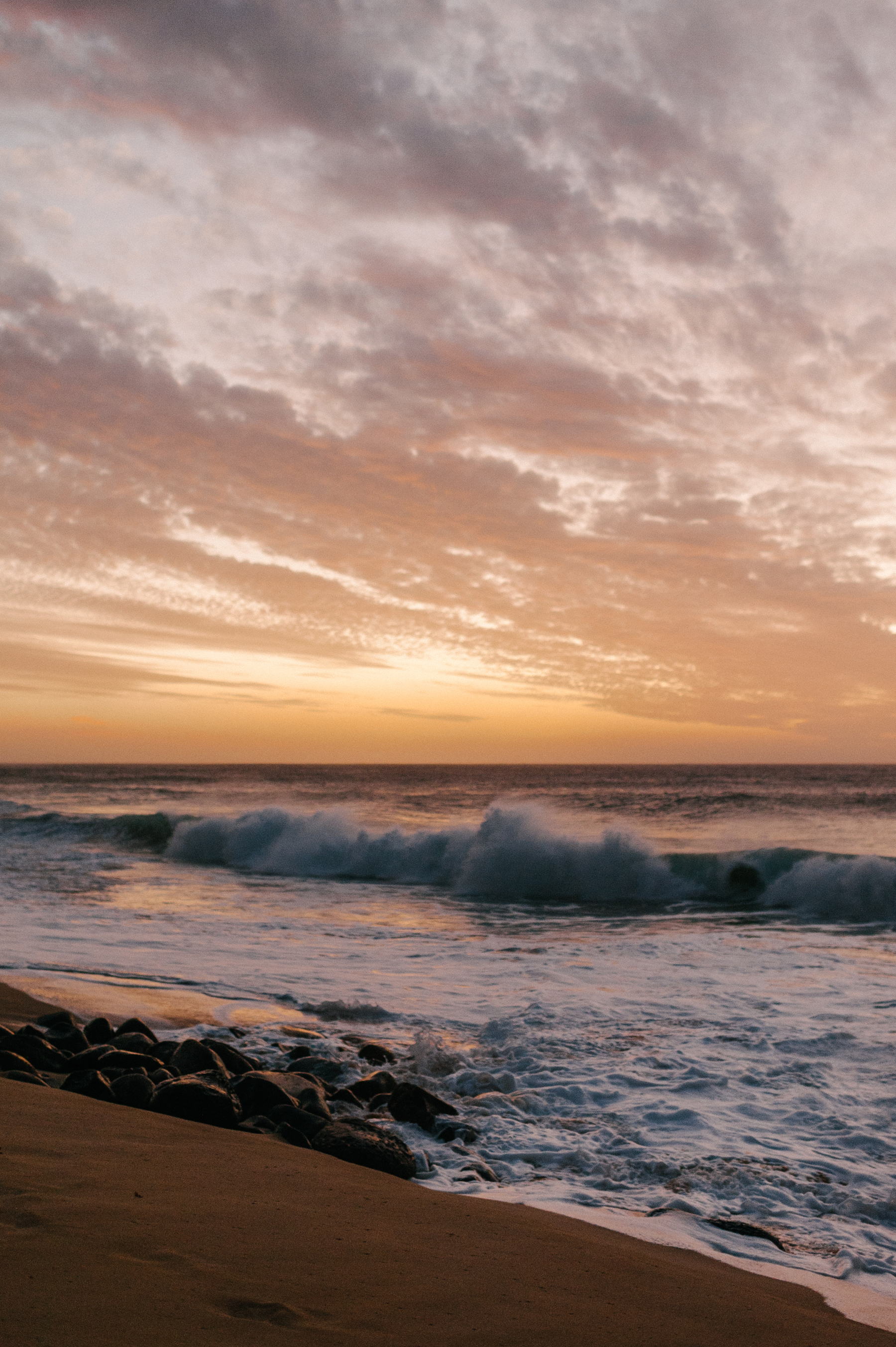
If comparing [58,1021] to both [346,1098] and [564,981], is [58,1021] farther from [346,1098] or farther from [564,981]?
[564,981]

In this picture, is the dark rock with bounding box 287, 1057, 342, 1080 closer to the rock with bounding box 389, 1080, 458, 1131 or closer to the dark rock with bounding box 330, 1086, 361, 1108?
the dark rock with bounding box 330, 1086, 361, 1108

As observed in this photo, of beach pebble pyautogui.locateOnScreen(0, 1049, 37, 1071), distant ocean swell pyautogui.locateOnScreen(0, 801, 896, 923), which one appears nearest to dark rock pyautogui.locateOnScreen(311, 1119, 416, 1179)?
beach pebble pyautogui.locateOnScreen(0, 1049, 37, 1071)

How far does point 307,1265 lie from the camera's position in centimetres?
299

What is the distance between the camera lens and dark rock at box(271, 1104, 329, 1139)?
5105 millimetres

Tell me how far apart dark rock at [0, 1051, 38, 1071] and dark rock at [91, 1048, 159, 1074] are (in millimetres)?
317

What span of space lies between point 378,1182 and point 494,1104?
2.00 metres

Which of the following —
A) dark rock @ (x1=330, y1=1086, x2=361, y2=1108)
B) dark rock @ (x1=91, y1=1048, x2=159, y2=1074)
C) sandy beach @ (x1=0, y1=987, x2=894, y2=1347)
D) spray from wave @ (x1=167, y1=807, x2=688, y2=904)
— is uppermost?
sandy beach @ (x1=0, y1=987, x2=894, y2=1347)

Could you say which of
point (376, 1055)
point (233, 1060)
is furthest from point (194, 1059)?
point (376, 1055)

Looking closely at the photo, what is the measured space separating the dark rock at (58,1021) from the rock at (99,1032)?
0.56ft

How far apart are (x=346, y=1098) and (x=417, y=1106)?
1.98 feet

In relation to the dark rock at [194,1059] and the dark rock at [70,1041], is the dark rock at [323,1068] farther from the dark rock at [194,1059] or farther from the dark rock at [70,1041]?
the dark rock at [70,1041]

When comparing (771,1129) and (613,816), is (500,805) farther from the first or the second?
(771,1129)

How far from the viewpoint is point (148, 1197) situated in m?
3.43

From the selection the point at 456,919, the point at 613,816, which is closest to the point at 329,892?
the point at 456,919
